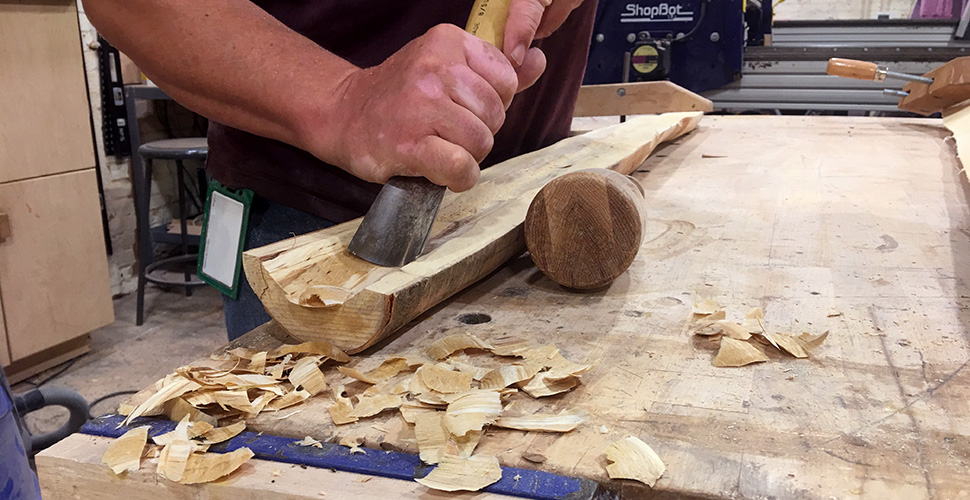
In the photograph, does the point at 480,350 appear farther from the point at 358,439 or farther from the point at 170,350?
the point at 170,350

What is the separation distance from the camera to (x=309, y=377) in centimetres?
64

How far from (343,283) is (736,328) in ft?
1.33

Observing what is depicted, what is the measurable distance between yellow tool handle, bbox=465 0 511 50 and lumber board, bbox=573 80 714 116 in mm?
1386

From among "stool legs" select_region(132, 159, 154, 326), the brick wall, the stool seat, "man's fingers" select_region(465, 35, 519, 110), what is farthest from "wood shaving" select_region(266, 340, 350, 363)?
the brick wall

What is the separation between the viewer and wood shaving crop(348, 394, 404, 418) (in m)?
0.58

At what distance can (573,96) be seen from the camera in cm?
153

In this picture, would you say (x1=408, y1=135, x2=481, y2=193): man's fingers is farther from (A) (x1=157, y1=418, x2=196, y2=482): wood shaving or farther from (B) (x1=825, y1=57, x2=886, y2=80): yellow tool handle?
(B) (x1=825, y1=57, x2=886, y2=80): yellow tool handle

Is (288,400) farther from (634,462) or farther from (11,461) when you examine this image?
(11,461)

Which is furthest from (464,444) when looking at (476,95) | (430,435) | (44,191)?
(44,191)

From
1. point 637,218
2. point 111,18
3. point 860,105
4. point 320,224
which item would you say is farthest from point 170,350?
point 860,105

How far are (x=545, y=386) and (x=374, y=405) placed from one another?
0.49 feet

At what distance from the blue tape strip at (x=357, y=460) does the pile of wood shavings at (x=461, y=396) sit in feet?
0.04

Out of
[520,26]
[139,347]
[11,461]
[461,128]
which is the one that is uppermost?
[520,26]

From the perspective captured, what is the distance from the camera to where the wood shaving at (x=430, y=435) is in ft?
1.71
